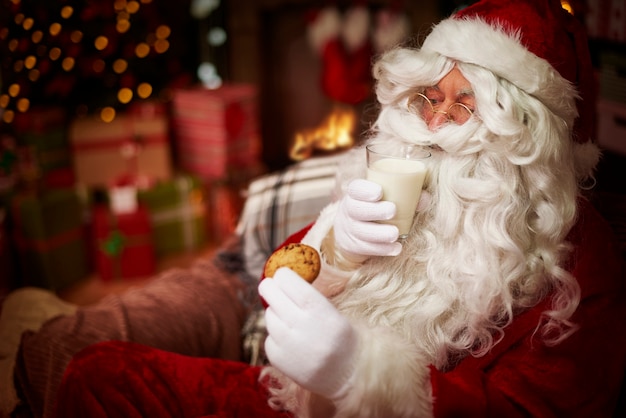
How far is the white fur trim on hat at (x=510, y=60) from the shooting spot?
1183mm

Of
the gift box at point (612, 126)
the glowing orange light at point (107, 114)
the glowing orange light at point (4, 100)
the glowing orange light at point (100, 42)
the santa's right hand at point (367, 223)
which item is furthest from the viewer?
the glowing orange light at point (107, 114)

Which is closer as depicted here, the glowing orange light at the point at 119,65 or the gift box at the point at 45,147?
→ the gift box at the point at 45,147

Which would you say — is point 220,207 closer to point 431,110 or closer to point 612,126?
point 612,126

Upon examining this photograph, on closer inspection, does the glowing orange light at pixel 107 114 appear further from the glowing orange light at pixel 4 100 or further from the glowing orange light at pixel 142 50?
the glowing orange light at pixel 4 100

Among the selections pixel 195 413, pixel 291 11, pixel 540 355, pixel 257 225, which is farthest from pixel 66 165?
pixel 540 355

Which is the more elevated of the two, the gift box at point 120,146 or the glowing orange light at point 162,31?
the glowing orange light at point 162,31

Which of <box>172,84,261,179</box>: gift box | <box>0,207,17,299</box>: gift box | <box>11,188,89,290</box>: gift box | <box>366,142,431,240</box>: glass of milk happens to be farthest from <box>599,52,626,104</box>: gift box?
<box>0,207,17,299</box>: gift box

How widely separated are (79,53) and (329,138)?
1.63 m

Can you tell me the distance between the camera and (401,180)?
3.70 feet

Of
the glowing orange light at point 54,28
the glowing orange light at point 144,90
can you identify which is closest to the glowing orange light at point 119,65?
the glowing orange light at point 144,90

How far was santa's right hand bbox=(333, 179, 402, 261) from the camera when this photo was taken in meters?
1.14

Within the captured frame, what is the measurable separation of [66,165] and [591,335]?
260cm

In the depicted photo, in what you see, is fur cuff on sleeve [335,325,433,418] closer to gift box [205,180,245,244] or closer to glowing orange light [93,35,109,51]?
gift box [205,180,245,244]

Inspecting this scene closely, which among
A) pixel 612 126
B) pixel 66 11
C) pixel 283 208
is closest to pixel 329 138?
pixel 283 208
